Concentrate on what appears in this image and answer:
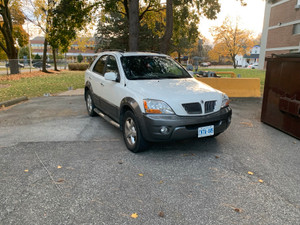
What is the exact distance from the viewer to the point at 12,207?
275cm

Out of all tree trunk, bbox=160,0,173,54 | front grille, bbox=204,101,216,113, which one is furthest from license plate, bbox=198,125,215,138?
tree trunk, bbox=160,0,173,54

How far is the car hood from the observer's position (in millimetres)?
3889

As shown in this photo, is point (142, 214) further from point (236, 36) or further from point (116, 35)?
point (236, 36)

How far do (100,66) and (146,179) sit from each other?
11.4 feet

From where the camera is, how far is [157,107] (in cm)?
386

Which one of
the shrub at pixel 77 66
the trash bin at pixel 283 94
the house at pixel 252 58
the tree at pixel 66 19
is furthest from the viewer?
the house at pixel 252 58

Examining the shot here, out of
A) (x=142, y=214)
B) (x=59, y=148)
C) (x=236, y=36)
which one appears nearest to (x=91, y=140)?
(x=59, y=148)

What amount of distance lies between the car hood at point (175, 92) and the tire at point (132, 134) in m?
0.46

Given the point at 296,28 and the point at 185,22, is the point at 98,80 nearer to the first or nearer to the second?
the point at 185,22

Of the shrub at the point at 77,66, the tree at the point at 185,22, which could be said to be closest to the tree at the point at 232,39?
the shrub at the point at 77,66

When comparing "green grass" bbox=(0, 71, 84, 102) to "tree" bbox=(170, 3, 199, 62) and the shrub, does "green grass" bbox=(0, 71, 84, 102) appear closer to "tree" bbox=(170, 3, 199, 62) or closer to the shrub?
"tree" bbox=(170, 3, 199, 62)

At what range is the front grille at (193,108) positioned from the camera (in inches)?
154

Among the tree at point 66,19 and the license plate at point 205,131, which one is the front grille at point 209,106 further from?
the tree at point 66,19

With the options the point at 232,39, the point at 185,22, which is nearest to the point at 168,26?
the point at 185,22
